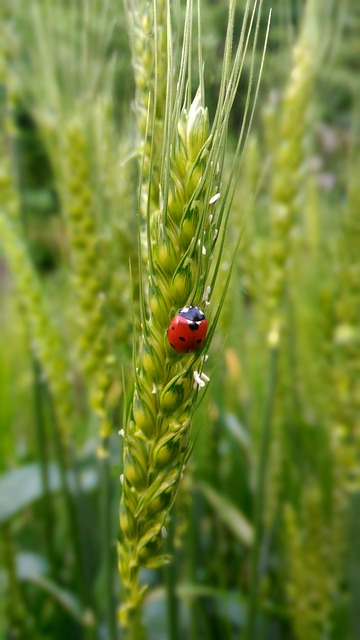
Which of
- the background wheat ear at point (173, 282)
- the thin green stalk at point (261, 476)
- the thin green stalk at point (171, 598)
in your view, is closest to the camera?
the background wheat ear at point (173, 282)

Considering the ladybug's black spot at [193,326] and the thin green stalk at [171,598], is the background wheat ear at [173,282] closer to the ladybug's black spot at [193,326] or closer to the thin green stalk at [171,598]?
the ladybug's black spot at [193,326]

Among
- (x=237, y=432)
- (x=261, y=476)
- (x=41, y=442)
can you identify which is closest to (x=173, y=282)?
(x=261, y=476)

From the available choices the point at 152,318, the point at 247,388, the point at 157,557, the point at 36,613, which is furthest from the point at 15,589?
the point at 152,318

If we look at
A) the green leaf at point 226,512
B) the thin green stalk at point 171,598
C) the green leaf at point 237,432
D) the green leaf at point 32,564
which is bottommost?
the thin green stalk at point 171,598

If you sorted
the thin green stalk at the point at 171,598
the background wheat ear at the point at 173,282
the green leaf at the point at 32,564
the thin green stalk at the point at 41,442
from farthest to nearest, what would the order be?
1. the green leaf at the point at 32,564
2. the thin green stalk at the point at 41,442
3. the thin green stalk at the point at 171,598
4. the background wheat ear at the point at 173,282

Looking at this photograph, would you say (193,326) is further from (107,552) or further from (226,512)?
(226,512)

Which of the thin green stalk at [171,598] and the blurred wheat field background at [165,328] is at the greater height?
the blurred wheat field background at [165,328]

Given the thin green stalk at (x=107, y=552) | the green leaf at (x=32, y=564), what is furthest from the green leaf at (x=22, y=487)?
the thin green stalk at (x=107, y=552)
